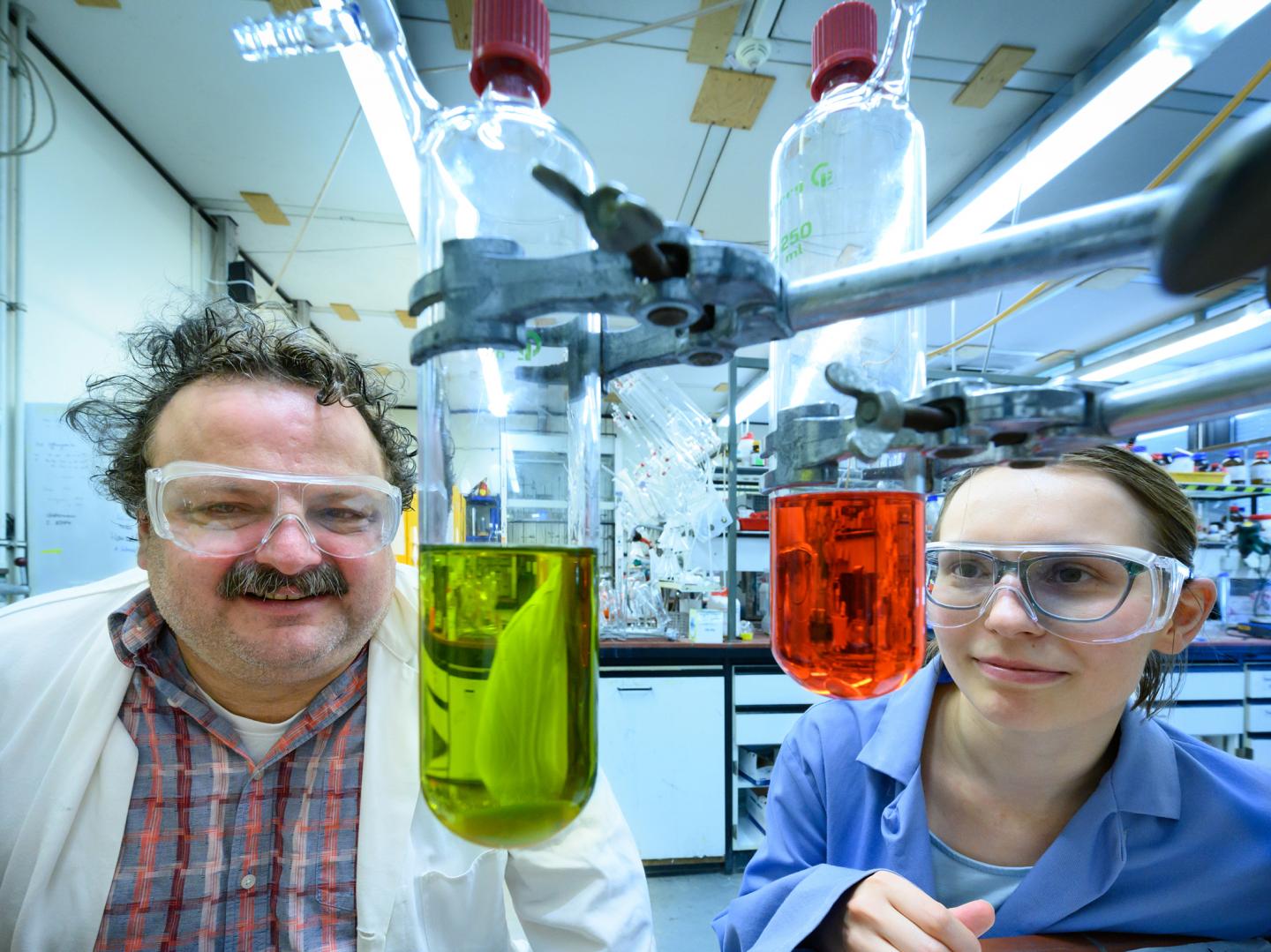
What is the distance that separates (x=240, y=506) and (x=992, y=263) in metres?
0.99

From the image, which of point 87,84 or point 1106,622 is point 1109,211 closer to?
point 1106,622

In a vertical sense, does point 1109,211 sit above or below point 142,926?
above

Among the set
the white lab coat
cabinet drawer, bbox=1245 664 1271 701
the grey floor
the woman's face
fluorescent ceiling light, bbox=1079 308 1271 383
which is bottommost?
the grey floor

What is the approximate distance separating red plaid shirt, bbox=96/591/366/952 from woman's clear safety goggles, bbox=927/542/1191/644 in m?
0.92

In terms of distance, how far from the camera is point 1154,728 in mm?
917

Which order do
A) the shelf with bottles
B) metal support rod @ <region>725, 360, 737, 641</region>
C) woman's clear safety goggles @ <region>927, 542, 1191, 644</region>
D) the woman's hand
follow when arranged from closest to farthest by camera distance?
the woman's hand, woman's clear safety goggles @ <region>927, 542, 1191, 644</region>, metal support rod @ <region>725, 360, 737, 641</region>, the shelf with bottles

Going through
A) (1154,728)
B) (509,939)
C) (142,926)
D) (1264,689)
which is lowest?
(1264,689)

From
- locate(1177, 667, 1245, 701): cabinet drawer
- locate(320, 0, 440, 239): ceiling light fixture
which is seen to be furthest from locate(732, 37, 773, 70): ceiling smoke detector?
locate(1177, 667, 1245, 701): cabinet drawer

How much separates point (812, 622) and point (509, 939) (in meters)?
0.93

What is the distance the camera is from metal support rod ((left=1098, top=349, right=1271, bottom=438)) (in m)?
0.28

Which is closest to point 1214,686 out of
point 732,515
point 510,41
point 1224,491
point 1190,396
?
point 1224,491

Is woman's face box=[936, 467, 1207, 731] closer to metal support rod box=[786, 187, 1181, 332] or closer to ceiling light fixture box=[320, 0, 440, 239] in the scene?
metal support rod box=[786, 187, 1181, 332]

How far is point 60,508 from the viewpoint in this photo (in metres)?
2.35

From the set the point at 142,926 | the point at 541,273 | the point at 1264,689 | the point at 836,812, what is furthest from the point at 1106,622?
the point at 1264,689
